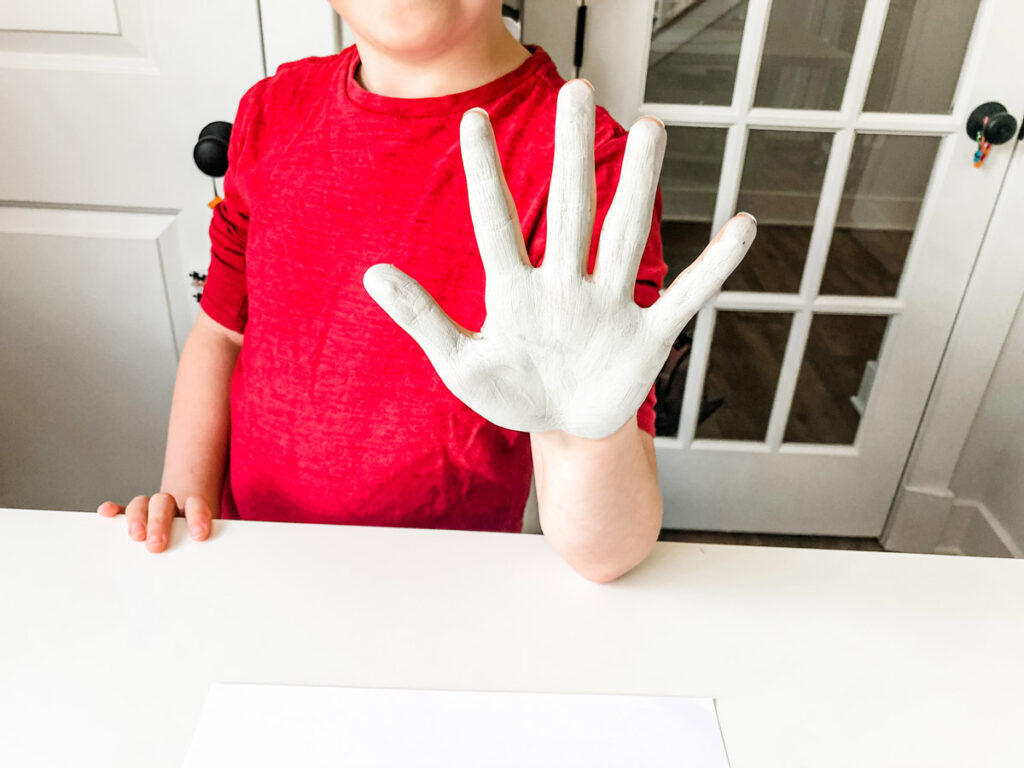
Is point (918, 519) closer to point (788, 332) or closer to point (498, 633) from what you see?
point (788, 332)

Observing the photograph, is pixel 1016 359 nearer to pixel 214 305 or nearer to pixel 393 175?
pixel 393 175

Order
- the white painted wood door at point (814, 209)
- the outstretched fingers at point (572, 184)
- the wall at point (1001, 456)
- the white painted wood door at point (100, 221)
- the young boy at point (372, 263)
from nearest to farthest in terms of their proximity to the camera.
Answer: the outstretched fingers at point (572, 184) → the young boy at point (372, 263) → the white painted wood door at point (100, 221) → the white painted wood door at point (814, 209) → the wall at point (1001, 456)

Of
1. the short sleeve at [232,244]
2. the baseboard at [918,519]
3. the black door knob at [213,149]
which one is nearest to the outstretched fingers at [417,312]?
the short sleeve at [232,244]

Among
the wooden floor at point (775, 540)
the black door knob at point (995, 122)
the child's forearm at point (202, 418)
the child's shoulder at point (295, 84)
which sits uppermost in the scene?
the child's shoulder at point (295, 84)

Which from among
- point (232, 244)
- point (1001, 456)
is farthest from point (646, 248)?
point (1001, 456)

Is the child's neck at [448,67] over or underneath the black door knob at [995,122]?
over

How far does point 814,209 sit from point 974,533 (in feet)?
2.72

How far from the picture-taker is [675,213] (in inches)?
58.1

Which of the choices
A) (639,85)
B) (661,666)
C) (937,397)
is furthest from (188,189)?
(937,397)

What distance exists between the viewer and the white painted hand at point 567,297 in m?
0.45

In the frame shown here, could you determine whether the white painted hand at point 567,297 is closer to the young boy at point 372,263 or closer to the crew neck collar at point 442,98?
the young boy at point 372,263

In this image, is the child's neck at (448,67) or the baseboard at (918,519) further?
the baseboard at (918,519)

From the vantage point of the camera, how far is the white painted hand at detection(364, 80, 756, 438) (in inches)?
17.7

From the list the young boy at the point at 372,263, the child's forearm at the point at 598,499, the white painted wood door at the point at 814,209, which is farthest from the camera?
the white painted wood door at the point at 814,209
